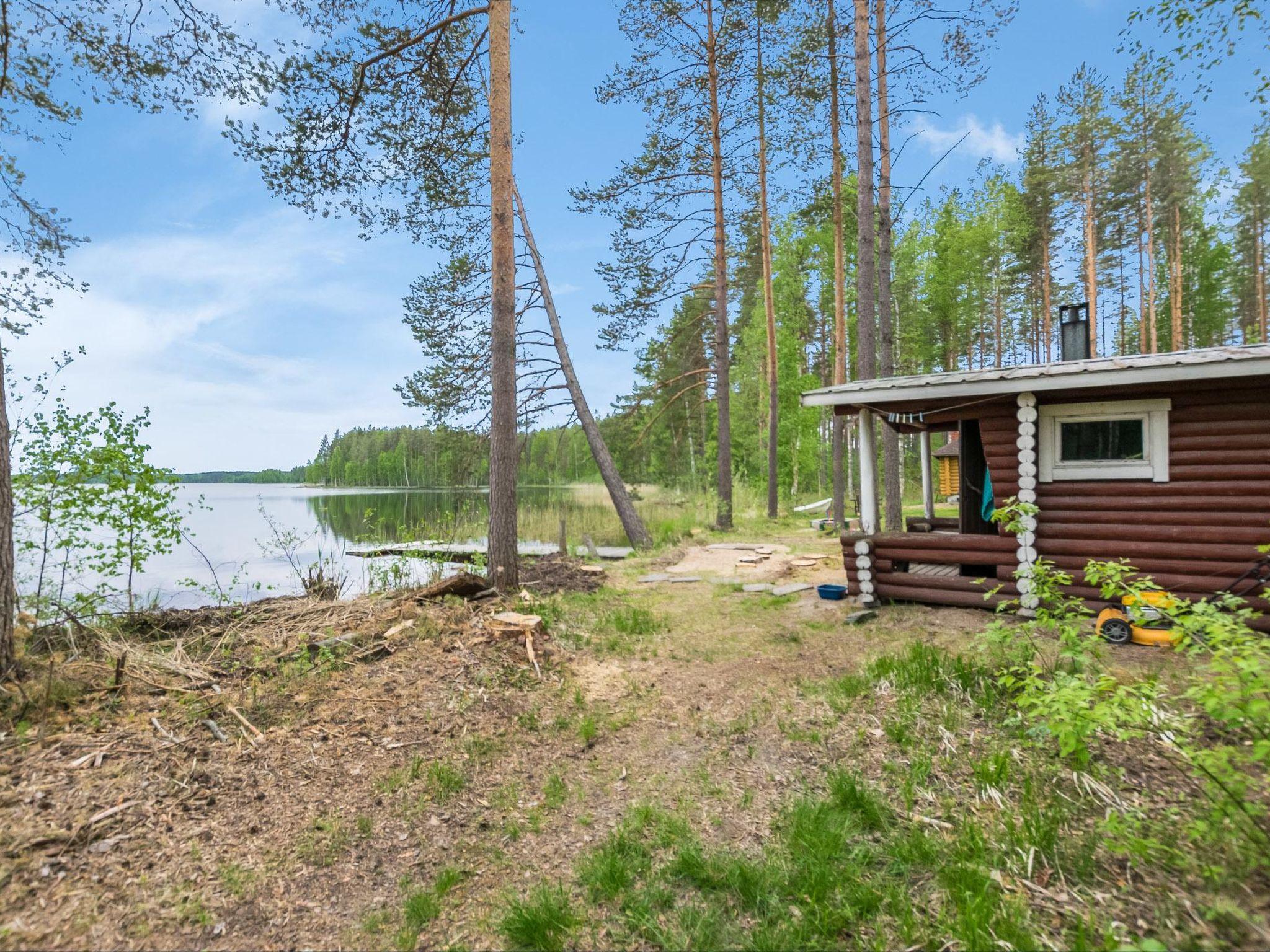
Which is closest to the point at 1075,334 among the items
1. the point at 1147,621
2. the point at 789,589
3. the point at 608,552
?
the point at 1147,621

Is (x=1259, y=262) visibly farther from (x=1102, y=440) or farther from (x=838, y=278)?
(x=1102, y=440)

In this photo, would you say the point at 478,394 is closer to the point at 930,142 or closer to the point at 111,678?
the point at 111,678

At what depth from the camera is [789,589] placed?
788cm

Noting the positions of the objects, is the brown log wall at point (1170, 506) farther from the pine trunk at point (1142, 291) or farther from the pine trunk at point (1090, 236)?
the pine trunk at point (1142, 291)

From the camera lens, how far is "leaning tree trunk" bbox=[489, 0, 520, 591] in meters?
6.80

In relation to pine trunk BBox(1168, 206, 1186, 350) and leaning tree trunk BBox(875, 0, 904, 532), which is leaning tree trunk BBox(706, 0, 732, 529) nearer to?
leaning tree trunk BBox(875, 0, 904, 532)

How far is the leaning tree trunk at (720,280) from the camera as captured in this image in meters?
13.2

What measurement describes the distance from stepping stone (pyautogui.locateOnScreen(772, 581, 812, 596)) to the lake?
4.64 meters

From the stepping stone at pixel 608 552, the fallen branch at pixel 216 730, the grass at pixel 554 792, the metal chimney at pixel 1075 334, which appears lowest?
the grass at pixel 554 792

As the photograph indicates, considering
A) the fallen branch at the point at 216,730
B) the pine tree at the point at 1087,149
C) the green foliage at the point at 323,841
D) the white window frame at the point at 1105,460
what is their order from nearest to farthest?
the green foliage at the point at 323,841
the fallen branch at the point at 216,730
the white window frame at the point at 1105,460
the pine tree at the point at 1087,149

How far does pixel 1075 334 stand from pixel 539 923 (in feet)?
28.3

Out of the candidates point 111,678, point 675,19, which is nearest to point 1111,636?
point 111,678

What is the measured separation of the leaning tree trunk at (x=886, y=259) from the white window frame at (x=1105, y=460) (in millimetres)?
3786

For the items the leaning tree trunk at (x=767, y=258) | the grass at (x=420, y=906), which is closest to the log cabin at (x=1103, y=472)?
the grass at (x=420, y=906)
